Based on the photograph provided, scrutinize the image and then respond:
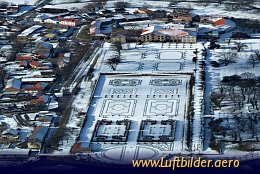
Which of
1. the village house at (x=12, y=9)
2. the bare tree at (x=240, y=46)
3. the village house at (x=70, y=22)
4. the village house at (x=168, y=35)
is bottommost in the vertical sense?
the bare tree at (x=240, y=46)

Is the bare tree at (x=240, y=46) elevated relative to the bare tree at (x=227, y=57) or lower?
elevated

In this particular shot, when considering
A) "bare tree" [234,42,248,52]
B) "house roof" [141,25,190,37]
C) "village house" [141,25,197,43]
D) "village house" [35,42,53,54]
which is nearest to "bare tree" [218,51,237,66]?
"bare tree" [234,42,248,52]

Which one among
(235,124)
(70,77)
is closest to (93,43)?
(70,77)

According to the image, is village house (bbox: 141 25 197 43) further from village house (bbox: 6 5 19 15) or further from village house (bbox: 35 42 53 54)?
village house (bbox: 6 5 19 15)

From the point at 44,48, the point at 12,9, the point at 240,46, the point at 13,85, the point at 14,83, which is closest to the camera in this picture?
the point at 13,85

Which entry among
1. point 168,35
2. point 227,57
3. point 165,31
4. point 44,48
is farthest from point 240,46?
point 44,48

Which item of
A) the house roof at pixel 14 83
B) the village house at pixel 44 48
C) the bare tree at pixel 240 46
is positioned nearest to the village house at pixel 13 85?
the house roof at pixel 14 83

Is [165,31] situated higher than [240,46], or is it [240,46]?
[165,31]

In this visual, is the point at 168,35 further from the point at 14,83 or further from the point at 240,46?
the point at 14,83

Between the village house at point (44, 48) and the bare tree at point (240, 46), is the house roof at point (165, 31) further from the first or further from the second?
→ the village house at point (44, 48)
